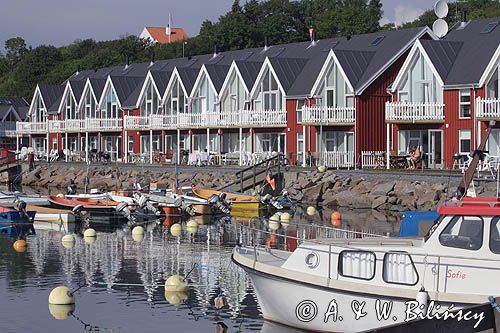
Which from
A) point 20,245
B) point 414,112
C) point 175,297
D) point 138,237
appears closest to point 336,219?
point 138,237

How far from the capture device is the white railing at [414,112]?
55.8m

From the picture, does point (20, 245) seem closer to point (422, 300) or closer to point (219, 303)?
point (219, 303)

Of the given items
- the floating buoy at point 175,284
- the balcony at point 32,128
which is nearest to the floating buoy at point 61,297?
the floating buoy at point 175,284

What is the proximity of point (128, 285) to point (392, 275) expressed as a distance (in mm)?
10192

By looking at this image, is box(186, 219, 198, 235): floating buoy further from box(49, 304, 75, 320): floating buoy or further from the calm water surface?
box(49, 304, 75, 320): floating buoy

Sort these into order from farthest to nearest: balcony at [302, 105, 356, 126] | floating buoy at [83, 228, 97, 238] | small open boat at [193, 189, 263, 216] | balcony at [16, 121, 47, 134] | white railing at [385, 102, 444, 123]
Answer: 1. balcony at [16, 121, 47, 134]
2. balcony at [302, 105, 356, 126]
3. white railing at [385, 102, 444, 123]
4. small open boat at [193, 189, 263, 216]
5. floating buoy at [83, 228, 97, 238]

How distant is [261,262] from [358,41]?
48843mm

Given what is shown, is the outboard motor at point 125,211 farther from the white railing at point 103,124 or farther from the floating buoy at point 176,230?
the white railing at point 103,124

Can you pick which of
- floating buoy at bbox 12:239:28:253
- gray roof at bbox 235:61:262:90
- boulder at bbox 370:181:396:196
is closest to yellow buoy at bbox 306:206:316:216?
boulder at bbox 370:181:396:196

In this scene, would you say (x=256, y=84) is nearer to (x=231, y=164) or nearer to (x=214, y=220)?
(x=231, y=164)

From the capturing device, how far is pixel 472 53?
2232 inches

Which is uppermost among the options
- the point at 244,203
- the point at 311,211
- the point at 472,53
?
the point at 472,53

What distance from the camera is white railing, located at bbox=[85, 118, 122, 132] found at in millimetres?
84188

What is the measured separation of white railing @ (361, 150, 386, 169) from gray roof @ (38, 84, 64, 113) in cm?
4336
